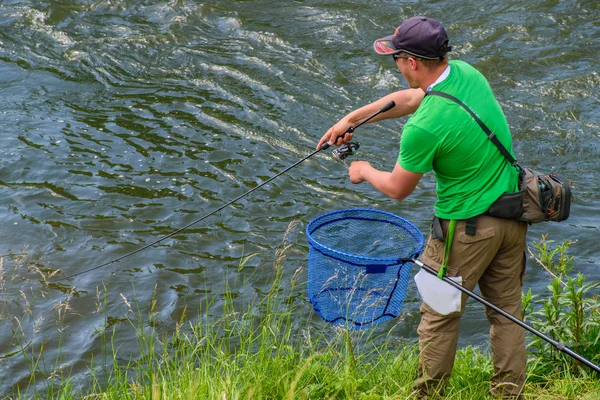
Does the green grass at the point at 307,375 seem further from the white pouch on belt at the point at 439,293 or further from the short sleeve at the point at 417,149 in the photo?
the short sleeve at the point at 417,149

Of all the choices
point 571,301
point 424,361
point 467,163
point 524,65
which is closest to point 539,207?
point 467,163

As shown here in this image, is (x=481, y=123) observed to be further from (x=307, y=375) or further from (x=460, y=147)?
(x=307, y=375)

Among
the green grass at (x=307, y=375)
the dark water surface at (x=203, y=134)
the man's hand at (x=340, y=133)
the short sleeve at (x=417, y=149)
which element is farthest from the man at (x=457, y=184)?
the dark water surface at (x=203, y=134)

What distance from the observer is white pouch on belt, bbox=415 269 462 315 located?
3.95m

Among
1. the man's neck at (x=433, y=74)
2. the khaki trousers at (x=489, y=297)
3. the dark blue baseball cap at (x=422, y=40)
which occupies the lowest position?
the khaki trousers at (x=489, y=297)

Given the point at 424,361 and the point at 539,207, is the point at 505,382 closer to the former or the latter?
the point at 424,361

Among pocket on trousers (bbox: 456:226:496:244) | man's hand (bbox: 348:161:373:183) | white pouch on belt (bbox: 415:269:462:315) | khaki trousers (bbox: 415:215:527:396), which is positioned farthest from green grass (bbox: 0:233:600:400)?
pocket on trousers (bbox: 456:226:496:244)

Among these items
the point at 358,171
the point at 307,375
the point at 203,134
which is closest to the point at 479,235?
the point at 358,171

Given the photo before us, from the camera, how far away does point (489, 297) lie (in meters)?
4.20

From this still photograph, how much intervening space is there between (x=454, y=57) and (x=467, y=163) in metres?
6.88

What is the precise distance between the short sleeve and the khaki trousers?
41cm

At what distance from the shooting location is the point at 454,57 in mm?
10336

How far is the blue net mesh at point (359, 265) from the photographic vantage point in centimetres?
440

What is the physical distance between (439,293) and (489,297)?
384mm
